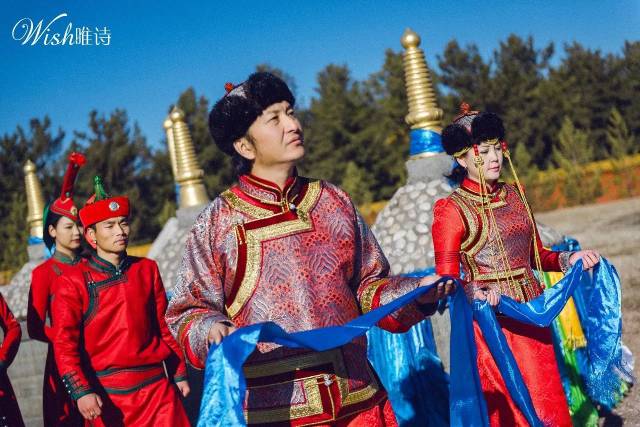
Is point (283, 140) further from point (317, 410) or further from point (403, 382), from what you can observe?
point (403, 382)

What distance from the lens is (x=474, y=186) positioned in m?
3.87

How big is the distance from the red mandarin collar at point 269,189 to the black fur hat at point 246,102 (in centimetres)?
17

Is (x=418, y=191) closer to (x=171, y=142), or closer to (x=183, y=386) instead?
(x=183, y=386)

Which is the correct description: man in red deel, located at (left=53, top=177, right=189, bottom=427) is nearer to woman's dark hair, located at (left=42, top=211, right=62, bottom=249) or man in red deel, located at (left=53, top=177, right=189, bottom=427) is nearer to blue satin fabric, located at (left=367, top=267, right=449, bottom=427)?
woman's dark hair, located at (left=42, top=211, right=62, bottom=249)

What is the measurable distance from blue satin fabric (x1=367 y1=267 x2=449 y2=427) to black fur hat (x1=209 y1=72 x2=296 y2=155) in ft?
9.55

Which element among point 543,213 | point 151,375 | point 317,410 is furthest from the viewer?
point 543,213

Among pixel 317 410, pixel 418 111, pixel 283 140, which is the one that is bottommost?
pixel 317 410

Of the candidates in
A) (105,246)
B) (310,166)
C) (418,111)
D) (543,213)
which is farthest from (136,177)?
(105,246)

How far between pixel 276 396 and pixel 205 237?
55 centimetres

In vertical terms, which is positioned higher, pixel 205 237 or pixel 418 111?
pixel 418 111

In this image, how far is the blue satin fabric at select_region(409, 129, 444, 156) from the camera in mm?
7113

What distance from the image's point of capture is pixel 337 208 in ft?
8.80

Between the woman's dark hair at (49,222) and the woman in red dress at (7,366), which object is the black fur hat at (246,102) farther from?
the woman's dark hair at (49,222)

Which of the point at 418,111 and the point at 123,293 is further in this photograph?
the point at 418,111
